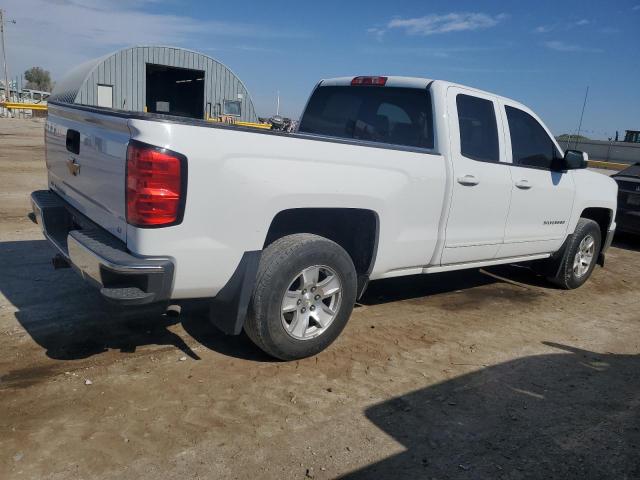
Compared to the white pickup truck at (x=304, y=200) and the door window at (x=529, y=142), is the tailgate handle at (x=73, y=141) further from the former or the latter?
the door window at (x=529, y=142)

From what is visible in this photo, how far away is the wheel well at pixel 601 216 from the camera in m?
6.45

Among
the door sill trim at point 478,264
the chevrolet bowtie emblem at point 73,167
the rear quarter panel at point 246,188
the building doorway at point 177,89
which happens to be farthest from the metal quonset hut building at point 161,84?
the rear quarter panel at point 246,188

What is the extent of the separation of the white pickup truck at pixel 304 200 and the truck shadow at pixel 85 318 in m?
0.53

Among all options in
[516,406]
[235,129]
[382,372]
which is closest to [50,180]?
[235,129]

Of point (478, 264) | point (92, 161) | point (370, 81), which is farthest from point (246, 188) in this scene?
point (478, 264)

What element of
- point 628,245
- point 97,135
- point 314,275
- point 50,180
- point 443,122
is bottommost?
point 628,245

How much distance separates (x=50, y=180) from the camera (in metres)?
4.53

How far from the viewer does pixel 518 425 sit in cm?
321

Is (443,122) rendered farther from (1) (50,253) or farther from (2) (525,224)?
(1) (50,253)

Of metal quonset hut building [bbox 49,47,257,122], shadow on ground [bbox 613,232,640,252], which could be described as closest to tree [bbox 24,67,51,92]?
metal quonset hut building [bbox 49,47,257,122]

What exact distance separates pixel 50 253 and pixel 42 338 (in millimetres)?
2334

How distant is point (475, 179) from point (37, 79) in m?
123

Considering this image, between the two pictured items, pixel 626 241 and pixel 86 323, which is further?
pixel 626 241

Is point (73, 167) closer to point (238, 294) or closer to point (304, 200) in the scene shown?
point (238, 294)
